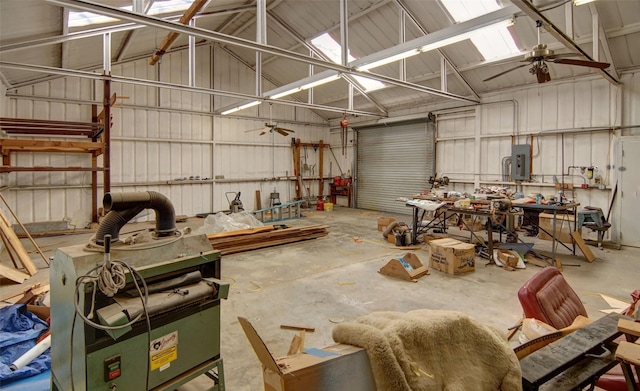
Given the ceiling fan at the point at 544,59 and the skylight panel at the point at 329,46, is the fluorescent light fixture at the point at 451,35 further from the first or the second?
the skylight panel at the point at 329,46

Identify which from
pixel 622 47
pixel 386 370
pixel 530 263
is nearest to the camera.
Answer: pixel 386 370

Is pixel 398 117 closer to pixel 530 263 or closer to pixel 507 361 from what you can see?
pixel 530 263

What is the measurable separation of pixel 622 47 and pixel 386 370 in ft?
25.5

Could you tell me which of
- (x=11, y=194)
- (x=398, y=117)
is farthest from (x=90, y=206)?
(x=398, y=117)

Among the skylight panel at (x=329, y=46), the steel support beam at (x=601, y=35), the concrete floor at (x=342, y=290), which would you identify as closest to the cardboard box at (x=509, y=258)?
the concrete floor at (x=342, y=290)

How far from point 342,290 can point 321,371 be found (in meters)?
3.31

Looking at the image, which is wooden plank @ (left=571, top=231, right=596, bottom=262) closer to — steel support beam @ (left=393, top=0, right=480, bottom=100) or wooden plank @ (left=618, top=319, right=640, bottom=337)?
steel support beam @ (left=393, top=0, right=480, bottom=100)

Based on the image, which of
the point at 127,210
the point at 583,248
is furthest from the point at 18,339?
the point at 583,248

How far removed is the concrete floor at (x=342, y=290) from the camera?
295 centimetres

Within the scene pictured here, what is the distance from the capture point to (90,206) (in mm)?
8133

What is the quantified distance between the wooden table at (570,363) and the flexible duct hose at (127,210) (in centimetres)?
189

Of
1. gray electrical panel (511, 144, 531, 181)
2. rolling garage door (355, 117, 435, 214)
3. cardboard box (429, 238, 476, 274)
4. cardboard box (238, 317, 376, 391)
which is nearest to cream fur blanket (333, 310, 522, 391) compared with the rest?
cardboard box (238, 317, 376, 391)

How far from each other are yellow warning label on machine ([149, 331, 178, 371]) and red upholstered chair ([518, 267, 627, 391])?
204cm

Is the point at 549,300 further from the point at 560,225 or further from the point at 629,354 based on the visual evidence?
the point at 560,225
